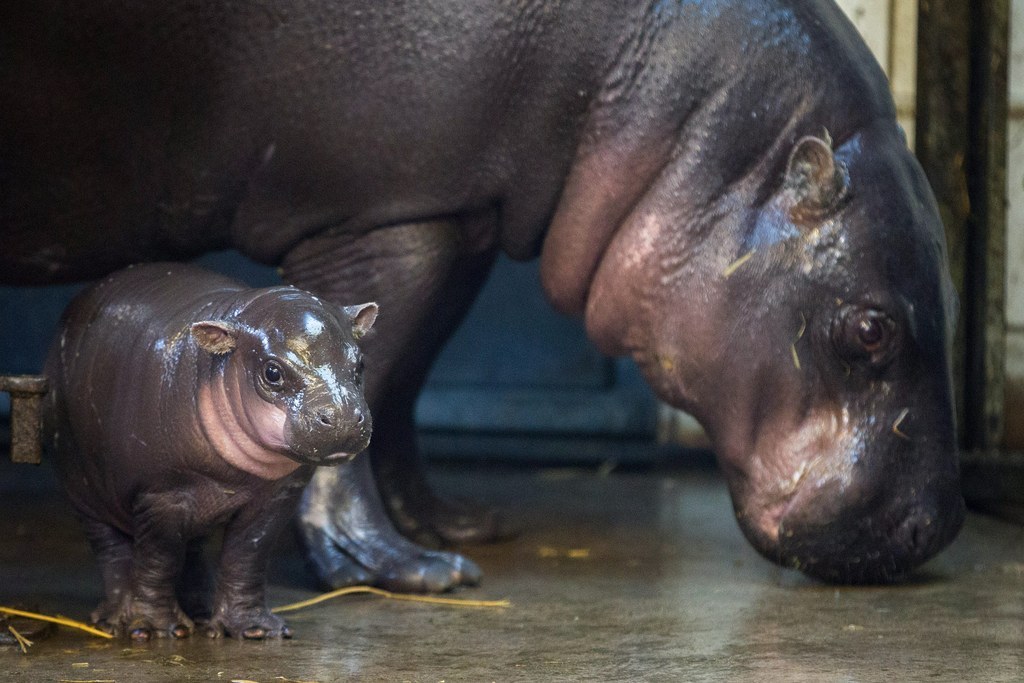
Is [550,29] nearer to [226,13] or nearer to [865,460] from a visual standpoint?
[226,13]

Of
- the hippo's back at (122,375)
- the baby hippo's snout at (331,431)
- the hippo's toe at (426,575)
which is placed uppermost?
the baby hippo's snout at (331,431)

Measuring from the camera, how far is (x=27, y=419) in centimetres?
303

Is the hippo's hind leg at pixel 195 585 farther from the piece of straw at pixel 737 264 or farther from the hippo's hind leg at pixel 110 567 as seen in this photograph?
the piece of straw at pixel 737 264

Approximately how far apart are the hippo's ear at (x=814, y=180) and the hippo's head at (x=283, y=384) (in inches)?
46.6

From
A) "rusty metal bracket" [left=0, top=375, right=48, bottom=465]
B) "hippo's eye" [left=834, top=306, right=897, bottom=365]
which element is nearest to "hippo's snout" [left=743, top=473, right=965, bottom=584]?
"hippo's eye" [left=834, top=306, right=897, bottom=365]

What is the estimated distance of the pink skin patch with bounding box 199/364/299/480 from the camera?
2.70 metres

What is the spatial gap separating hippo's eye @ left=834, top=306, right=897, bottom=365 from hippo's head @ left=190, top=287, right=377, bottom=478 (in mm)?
1198

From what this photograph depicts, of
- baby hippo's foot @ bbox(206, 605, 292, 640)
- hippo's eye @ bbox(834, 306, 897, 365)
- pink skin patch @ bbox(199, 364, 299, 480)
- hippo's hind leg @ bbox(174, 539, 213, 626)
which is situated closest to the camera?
pink skin patch @ bbox(199, 364, 299, 480)

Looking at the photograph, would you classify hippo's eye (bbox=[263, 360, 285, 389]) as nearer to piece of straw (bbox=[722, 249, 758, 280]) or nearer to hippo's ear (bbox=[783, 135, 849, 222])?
piece of straw (bbox=[722, 249, 758, 280])

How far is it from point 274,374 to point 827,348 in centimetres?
143

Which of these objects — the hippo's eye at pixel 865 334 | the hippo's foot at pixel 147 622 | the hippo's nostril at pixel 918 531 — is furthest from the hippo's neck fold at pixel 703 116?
the hippo's foot at pixel 147 622

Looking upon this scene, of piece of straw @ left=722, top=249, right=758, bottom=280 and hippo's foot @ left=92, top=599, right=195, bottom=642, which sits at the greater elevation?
piece of straw @ left=722, top=249, right=758, bottom=280

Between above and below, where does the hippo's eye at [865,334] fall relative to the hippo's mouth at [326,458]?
below

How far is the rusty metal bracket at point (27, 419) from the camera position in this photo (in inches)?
119
